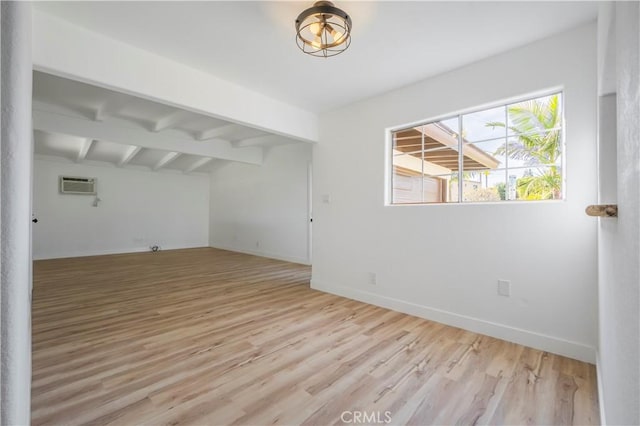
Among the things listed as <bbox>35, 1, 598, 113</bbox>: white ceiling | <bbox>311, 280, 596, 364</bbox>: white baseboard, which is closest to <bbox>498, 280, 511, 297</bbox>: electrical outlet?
<bbox>311, 280, 596, 364</bbox>: white baseboard

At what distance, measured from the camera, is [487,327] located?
2.53m

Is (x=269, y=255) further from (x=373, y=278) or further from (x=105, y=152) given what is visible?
(x=105, y=152)

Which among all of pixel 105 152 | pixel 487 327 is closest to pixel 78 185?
pixel 105 152

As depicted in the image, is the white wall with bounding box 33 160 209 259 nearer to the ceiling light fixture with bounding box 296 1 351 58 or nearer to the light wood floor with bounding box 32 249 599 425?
the light wood floor with bounding box 32 249 599 425

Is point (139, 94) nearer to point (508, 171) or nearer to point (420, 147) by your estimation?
point (420, 147)

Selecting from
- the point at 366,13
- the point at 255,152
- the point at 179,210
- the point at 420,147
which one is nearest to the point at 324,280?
the point at 420,147

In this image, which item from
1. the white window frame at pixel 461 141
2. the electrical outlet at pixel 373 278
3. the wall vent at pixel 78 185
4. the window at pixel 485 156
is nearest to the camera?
the white window frame at pixel 461 141

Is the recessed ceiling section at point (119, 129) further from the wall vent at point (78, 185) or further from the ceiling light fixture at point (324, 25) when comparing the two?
Result: the ceiling light fixture at point (324, 25)

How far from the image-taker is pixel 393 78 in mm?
2924

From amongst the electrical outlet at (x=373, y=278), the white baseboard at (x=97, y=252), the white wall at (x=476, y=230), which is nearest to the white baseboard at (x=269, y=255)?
the white baseboard at (x=97, y=252)

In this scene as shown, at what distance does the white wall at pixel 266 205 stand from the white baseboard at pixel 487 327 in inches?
117

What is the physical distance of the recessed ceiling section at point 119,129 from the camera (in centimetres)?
374

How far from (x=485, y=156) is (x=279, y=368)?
2.54m

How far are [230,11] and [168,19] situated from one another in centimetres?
50
